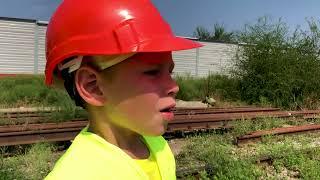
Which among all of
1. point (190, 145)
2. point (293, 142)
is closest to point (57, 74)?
point (190, 145)

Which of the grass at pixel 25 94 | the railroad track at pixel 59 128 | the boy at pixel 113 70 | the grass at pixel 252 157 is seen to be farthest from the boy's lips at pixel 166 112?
the grass at pixel 25 94

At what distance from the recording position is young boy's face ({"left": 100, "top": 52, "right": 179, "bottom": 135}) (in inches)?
59.1

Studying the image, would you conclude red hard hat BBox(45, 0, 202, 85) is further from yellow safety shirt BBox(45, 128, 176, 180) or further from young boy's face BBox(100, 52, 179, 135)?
yellow safety shirt BBox(45, 128, 176, 180)

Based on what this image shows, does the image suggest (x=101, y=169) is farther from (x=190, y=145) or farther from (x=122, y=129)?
(x=190, y=145)

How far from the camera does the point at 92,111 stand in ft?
5.23

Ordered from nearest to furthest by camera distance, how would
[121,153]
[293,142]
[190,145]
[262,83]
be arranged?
[121,153] < [190,145] < [293,142] < [262,83]

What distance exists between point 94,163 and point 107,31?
0.35m

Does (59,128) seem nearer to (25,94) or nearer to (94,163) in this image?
(94,163)

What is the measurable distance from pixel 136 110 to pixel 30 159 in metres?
6.28

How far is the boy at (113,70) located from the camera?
1.44 metres

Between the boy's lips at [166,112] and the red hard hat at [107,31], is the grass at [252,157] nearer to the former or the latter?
the boy's lips at [166,112]

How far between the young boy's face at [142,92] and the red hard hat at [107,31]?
62mm

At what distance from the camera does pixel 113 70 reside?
1.50m

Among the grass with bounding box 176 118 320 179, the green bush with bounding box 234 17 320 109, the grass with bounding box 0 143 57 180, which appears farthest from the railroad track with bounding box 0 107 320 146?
the green bush with bounding box 234 17 320 109
